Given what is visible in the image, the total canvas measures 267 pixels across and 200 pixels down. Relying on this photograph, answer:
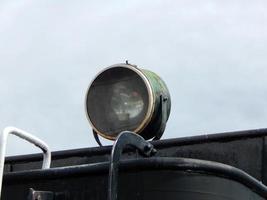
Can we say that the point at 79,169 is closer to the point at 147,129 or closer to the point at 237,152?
the point at 147,129

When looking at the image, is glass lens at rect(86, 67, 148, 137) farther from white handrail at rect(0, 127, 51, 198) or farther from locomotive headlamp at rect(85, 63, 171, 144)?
white handrail at rect(0, 127, 51, 198)

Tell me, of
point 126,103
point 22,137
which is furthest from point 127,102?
point 22,137

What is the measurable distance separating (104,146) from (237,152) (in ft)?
1.83

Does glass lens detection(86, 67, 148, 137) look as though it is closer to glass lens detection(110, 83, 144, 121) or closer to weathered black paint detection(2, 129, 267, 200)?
glass lens detection(110, 83, 144, 121)

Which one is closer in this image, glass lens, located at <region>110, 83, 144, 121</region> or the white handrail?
the white handrail

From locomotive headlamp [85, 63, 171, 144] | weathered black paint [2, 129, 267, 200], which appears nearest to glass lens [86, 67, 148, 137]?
locomotive headlamp [85, 63, 171, 144]

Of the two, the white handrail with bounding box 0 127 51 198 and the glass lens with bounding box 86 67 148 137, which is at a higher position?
the glass lens with bounding box 86 67 148 137

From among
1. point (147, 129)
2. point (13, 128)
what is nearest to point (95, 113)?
point (147, 129)

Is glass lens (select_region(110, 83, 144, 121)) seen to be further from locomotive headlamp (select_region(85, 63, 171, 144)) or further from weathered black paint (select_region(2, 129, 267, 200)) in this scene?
weathered black paint (select_region(2, 129, 267, 200))

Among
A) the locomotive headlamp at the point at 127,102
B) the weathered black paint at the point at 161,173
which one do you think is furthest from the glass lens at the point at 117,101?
the weathered black paint at the point at 161,173

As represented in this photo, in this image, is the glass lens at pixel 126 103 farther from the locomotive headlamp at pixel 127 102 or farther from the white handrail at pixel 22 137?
the white handrail at pixel 22 137

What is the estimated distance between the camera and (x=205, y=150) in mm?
2943

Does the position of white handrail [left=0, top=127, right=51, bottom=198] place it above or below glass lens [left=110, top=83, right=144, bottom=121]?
below

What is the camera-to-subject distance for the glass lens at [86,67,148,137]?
2.72 meters
